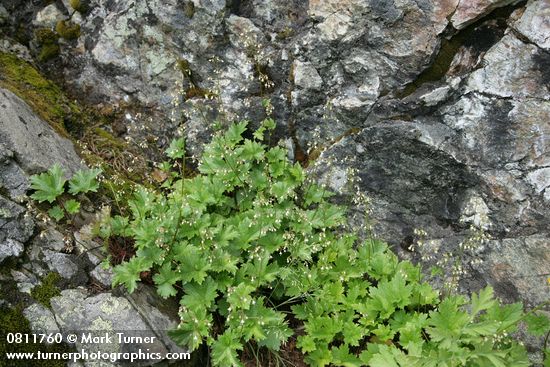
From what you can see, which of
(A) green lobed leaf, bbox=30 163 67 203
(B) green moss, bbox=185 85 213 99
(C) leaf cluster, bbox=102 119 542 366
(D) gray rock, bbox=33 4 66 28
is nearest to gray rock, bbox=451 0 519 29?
(C) leaf cluster, bbox=102 119 542 366

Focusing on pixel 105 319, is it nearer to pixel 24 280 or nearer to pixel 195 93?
pixel 24 280

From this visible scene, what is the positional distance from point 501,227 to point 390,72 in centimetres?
192

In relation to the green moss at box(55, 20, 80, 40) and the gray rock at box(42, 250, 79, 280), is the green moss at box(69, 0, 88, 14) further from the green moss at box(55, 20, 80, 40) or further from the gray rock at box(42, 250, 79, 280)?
the gray rock at box(42, 250, 79, 280)

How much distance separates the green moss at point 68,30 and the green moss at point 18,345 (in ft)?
11.9

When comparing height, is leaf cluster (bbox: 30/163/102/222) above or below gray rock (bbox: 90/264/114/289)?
above

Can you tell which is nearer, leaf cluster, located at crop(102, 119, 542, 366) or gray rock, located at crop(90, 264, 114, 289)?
leaf cluster, located at crop(102, 119, 542, 366)

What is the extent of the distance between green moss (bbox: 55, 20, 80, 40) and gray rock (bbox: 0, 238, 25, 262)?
119 inches

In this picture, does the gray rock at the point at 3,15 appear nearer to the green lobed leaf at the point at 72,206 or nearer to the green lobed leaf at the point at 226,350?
the green lobed leaf at the point at 72,206

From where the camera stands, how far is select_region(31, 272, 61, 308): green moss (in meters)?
3.93

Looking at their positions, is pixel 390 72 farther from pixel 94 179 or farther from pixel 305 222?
pixel 94 179

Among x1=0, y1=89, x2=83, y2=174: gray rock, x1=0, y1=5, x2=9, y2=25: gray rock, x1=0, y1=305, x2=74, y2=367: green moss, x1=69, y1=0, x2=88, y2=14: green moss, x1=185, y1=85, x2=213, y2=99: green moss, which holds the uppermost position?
x1=69, y1=0, x2=88, y2=14: green moss

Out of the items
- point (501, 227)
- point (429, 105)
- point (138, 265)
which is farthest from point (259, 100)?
point (501, 227)

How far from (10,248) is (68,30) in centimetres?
316

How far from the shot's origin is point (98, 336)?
12.8 feet
